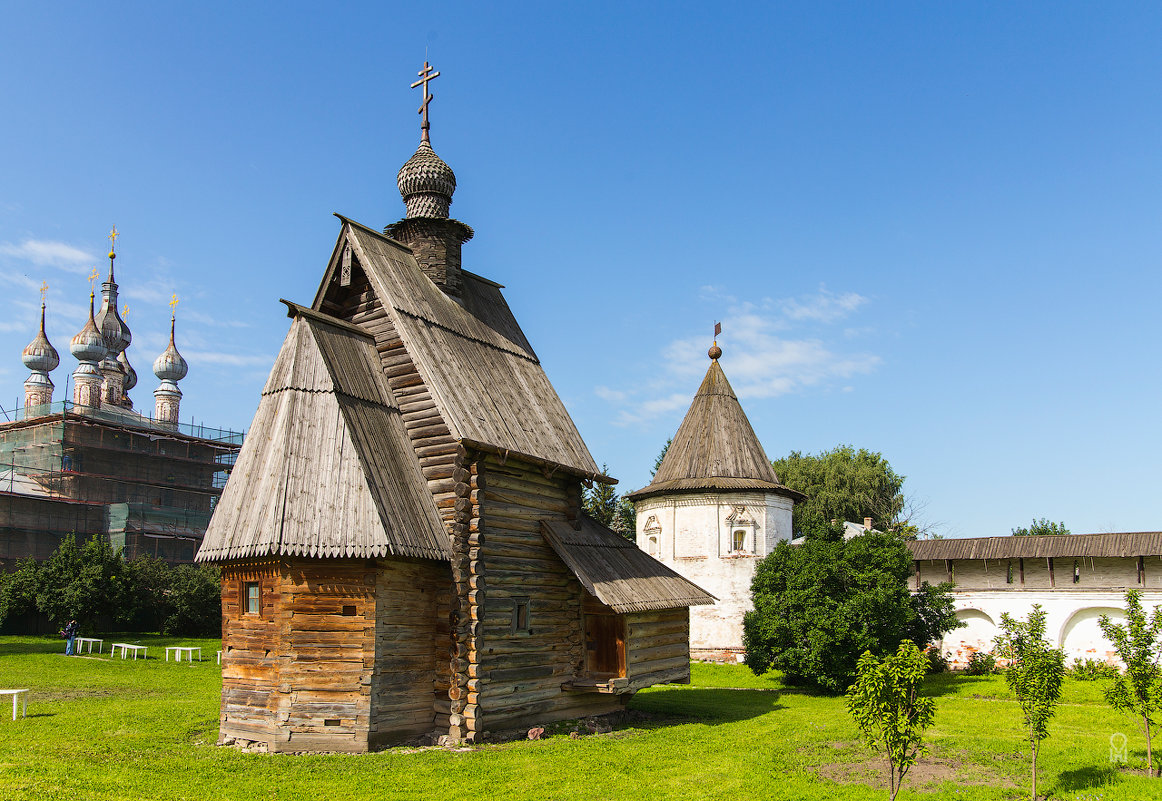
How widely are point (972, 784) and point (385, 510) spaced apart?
10283 mm

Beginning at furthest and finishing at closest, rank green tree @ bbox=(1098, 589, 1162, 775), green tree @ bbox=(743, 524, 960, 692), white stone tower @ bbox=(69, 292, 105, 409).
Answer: white stone tower @ bbox=(69, 292, 105, 409) → green tree @ bbox=(743, 524, 960, 692) → green tree @ bbox=(1098, 589, 1162, 775)

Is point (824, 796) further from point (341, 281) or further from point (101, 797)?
point (341, 281)

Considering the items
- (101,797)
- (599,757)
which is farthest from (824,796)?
(101,797)

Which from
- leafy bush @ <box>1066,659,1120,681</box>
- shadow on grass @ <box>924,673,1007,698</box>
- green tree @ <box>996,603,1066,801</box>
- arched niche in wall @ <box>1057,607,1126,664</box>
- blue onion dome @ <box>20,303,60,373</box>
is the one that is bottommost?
shadow on grass @ <box>924,673,1007,698</box>

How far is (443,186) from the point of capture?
21.0 metres

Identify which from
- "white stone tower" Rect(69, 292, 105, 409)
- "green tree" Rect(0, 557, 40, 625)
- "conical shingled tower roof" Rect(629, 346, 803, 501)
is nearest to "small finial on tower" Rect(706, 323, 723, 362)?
"conical shingled tower roof" Rect(629, 346, 803, 501)

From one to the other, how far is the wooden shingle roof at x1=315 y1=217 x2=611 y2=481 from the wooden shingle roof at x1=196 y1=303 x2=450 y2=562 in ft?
3.96

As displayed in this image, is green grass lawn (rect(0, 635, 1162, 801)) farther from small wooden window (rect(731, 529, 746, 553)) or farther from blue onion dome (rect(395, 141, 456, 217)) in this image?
blue onion dome (rect(395, 141, 456, 217))

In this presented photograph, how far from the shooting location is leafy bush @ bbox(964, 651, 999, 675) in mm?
29203

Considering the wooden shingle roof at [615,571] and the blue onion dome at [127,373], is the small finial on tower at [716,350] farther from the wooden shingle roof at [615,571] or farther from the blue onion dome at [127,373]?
the blue onion dome at [127,373]

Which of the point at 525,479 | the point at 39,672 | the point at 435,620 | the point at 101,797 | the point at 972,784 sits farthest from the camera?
the point at 39,672

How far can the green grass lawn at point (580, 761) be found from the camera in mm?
11961

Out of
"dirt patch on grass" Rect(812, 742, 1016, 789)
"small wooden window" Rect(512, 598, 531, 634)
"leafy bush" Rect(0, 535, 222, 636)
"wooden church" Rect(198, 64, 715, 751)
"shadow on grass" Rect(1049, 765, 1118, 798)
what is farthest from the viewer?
"leafy bush" Rect(0, 535, 222, 636)

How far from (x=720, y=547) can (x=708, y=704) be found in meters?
10.9
